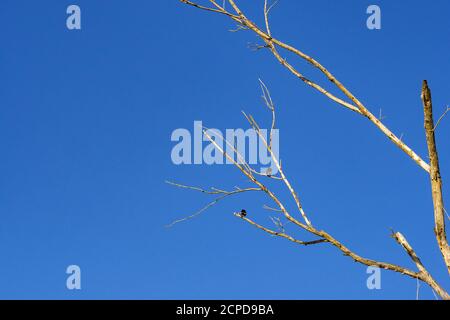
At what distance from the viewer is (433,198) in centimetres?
229

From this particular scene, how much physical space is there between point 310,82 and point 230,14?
0.68 metres

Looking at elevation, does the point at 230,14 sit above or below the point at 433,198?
above

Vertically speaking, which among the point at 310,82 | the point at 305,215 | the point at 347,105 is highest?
the point at 310,82
